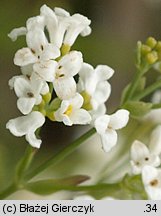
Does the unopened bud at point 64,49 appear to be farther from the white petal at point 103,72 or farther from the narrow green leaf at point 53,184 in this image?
the narrow green leaf at point 53,184

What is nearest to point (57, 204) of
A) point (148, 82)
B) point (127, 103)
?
point (127, 103)

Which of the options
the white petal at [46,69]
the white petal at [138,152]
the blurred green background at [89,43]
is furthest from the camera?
the blurred green background at [89,43]

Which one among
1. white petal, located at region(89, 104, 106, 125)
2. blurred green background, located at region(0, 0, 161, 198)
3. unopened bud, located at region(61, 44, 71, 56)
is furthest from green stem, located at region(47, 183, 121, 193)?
blurred green background, located at region(0, 0, 161, 198)

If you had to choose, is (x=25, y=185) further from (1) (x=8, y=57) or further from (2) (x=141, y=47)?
(1) (x=8, y=57)

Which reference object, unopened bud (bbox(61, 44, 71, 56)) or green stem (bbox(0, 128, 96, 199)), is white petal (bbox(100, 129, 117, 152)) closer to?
green stem (bbox(0, 128, 96, 199))

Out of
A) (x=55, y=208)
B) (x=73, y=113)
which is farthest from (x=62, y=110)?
(x=55, y=208)

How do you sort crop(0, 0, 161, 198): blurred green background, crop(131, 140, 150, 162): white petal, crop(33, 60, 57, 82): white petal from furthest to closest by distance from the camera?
crop(0, 0, 161, 198): blurred green background → crop(131, 140, 150, 162): white petal → crop(33, 60, 57, 82): white petal

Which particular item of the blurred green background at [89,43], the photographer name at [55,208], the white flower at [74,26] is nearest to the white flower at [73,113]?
the white flower at [74,26]
